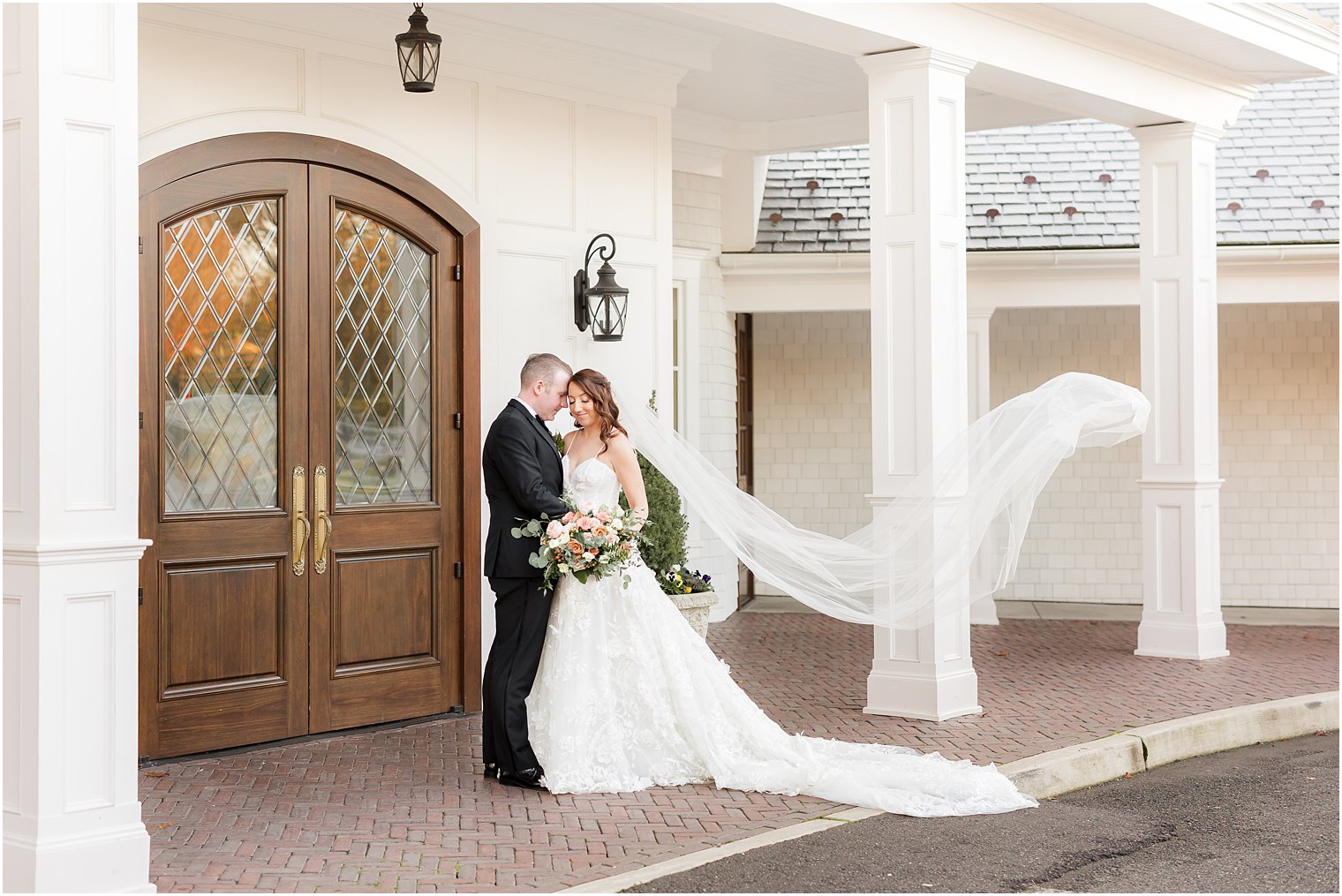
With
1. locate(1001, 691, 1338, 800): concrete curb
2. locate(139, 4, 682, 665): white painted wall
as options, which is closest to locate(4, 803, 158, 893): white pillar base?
locate(139, 4, 682, 665): white painted wall

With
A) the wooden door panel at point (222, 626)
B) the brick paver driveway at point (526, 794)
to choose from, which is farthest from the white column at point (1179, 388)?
Answer: the wooden door panel at point (222, 626)

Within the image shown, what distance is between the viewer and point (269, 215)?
7.38 metres

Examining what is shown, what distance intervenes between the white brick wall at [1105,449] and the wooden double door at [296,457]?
238 inches

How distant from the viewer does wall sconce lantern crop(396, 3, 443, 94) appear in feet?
23.4

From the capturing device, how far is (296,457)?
741 cm

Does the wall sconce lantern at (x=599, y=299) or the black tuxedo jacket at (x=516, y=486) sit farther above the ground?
the wall sconce lantern at (x=599, y=299)

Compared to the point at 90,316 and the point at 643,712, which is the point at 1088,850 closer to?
the point at 643,712

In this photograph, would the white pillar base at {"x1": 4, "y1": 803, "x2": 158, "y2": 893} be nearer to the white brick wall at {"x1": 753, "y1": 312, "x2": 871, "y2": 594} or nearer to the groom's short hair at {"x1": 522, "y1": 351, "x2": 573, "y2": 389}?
the groom's short hair at {"x1": 522, "y1": 351, "x2": 573, "y2": 389}

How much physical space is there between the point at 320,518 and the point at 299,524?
123 mm

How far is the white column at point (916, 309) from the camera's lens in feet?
26.1

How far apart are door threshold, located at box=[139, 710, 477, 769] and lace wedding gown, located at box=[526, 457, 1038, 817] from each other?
161 cm

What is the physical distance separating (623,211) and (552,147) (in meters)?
0.68

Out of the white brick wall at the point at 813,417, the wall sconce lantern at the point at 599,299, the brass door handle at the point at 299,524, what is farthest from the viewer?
the white brick wall at the point at 813,417

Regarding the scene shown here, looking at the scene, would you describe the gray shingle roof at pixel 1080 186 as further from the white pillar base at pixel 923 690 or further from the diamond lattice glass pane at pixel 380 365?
the white pillar base at pixel 923 690
